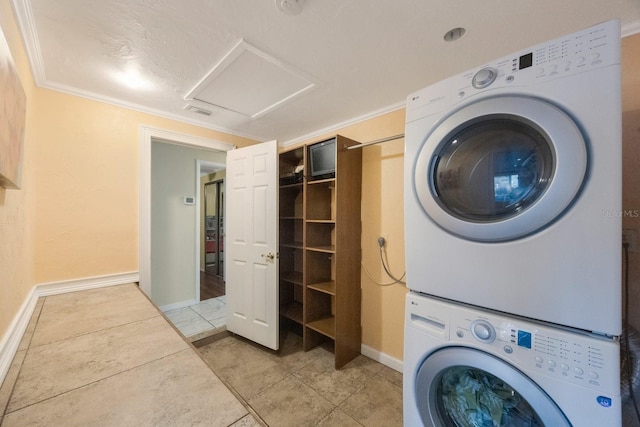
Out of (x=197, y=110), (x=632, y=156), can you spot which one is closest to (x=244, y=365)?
(x=197, y=110)

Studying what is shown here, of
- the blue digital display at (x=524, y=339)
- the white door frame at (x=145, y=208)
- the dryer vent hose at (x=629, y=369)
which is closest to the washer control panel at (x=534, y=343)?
the blue digital display at (x=524, y=339)

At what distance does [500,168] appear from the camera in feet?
2.81

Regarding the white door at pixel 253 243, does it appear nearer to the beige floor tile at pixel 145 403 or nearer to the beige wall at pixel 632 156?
the beige floor tile at pixel 145 403

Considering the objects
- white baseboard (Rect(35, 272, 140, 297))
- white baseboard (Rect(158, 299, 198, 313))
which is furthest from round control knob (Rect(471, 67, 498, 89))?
white baseboard (Rect(158, 299, 198, 313))

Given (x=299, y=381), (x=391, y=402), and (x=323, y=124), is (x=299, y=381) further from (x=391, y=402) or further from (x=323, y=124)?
(x=323, y=124)

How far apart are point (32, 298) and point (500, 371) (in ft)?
8.15

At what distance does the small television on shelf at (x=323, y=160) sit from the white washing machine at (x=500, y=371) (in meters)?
1.37

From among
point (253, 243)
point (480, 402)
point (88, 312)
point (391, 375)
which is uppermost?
point (253, 243)

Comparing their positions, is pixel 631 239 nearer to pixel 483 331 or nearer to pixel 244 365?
pixel 483 331

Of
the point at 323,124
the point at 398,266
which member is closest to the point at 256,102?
the point at 323,124

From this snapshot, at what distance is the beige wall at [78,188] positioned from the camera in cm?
161

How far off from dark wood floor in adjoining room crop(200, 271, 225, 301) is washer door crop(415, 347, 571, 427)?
11.4ft

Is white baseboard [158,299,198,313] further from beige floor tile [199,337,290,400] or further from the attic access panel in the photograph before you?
the attic access panel

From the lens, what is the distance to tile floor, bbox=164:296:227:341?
256cm
